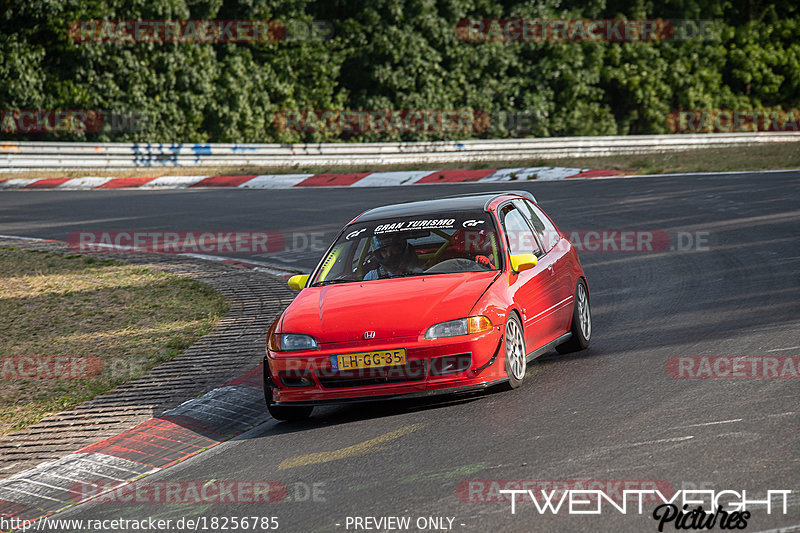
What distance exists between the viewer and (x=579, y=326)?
26.4ft

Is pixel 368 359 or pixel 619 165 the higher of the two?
pixel 368 359

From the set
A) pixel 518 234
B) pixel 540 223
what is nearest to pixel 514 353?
pixel 518 234

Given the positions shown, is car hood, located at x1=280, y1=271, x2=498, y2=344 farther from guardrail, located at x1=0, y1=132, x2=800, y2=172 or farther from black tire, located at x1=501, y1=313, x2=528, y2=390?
guardrail, located at x1=0, y1=132, x2=800, y2=172

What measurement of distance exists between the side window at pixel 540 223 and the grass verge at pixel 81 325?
3.48 m

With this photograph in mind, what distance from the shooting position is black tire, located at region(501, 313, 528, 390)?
6.75 m

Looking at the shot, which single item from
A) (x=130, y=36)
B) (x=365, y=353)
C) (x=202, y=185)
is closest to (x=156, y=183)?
(x=202, y=185)

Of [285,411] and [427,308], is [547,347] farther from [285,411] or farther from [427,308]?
[285,411]

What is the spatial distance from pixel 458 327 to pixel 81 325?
537 cm

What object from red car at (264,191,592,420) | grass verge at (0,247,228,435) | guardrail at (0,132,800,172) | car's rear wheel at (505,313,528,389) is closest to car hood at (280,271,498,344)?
red car at (264,191,592,420)

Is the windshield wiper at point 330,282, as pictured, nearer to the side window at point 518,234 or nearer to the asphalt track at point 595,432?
the asphalt track at point 595,432

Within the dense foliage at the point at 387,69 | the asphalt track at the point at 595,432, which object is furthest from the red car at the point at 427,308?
the dense foliage at the point at 387,69

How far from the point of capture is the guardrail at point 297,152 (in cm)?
2686

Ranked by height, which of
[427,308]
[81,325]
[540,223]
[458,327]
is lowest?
[81,325]

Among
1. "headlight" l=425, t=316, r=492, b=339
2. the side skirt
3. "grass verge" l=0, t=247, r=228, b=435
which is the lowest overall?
"grass verge" l=0, t=247, r=228, b=435
